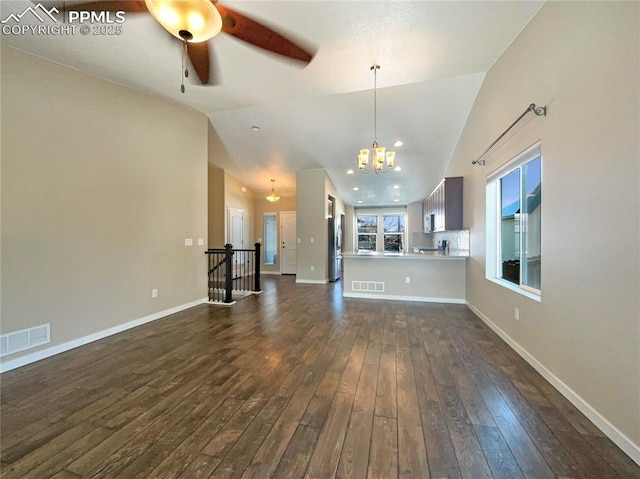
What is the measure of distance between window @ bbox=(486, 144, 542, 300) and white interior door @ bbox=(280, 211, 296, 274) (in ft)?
19.7

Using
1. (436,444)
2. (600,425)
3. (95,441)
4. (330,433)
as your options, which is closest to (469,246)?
(600,425)

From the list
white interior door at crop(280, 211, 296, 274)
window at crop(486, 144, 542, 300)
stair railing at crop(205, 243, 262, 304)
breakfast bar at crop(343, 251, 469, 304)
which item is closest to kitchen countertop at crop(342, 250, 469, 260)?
breakfast bar at crop(343, 251, 469, 304)

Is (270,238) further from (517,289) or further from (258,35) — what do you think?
(517,289)

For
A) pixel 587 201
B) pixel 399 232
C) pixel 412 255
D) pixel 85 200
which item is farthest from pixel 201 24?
pixel 399 232

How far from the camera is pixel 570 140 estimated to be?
6.39 feet

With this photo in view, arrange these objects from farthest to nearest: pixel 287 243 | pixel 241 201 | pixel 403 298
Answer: pixel 287 243, pixel 241 201, pixel 403 298

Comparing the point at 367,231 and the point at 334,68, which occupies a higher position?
the point at 334,68

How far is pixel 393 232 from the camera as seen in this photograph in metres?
11.9

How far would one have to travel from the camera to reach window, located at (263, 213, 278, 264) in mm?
8898

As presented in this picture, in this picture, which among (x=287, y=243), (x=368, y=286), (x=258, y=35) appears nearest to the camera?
(x=258, y=35)

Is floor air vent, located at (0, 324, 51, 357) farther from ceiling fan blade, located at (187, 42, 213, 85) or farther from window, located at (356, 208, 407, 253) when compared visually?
window, located at (356, 208, 407, 253)

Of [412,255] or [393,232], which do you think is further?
[393,232]

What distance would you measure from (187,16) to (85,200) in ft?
8.21

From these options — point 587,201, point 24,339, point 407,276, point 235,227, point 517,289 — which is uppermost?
point 235,227
